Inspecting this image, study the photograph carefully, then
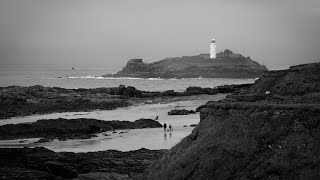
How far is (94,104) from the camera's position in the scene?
7038 cm

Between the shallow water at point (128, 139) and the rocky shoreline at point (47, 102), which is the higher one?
the rocky shoreline at point (47, 102)

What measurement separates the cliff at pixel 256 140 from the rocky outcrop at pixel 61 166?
9.72 ft

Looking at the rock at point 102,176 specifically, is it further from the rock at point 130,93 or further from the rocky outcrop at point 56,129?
the rock at point 130,93

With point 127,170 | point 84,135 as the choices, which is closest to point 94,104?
point 84,135

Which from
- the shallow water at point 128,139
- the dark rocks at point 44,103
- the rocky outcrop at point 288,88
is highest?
the rocky outcrop at point 288,88

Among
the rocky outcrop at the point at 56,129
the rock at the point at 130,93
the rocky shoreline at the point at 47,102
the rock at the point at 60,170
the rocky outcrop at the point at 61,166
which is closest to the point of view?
→ the rocky outcrop at the point at 61,166

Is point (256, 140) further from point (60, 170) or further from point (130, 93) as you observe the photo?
point (130, 93)

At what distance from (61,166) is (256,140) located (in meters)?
10.3

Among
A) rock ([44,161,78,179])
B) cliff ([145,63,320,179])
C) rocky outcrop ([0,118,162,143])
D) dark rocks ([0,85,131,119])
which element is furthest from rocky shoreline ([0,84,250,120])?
cliff ([145,63,320,179])

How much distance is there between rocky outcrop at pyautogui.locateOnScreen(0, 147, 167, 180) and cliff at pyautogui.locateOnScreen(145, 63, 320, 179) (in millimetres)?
2961

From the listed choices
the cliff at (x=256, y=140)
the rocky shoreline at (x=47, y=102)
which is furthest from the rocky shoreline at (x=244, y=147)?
the rocky shoreline at (x=47, y=102)

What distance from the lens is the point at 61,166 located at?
2173cm

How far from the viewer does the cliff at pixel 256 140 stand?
1473cm

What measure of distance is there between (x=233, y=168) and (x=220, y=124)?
8.78 feet
